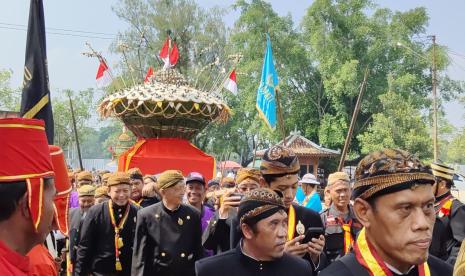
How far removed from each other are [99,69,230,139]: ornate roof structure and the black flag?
583 cm

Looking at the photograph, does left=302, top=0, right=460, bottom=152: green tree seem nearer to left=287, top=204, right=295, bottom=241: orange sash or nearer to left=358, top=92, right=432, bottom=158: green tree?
left=358, top=92, right=432, bottom=158: green tree

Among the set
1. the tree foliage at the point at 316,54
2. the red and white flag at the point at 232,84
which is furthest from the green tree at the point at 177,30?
the red and white flag at the point at 232,84

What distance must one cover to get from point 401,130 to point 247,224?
27.8 m

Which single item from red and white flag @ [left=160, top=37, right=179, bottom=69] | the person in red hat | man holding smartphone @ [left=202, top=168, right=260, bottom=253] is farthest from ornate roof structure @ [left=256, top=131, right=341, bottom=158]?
the person in red hat

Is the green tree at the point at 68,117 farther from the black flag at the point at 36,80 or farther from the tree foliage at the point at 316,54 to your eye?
the black flag at the point at 36,80

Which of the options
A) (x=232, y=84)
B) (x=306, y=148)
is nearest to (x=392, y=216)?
(x=232, y=84)

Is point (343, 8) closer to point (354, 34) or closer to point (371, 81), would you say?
point (354, 34)

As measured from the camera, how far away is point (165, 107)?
9.71 metres

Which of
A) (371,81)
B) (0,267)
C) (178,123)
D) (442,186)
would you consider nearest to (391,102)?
(371,81)

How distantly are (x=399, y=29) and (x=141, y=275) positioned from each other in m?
33.0

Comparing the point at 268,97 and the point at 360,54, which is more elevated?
the point at 360,54

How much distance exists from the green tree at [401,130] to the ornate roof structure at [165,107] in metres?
20.7

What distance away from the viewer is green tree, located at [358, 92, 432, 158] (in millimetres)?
29281

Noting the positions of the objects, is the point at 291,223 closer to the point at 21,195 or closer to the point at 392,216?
the point at 392,216
